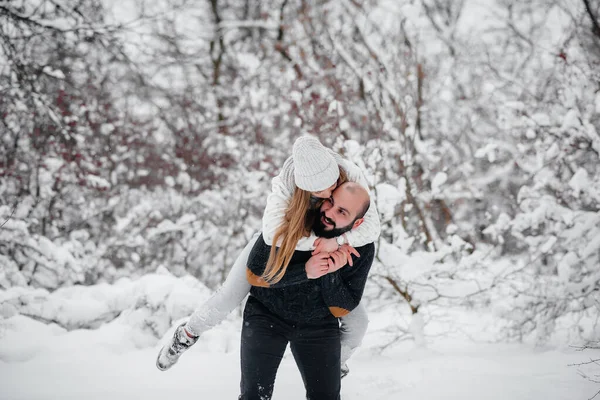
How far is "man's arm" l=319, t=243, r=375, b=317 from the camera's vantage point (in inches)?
68.9

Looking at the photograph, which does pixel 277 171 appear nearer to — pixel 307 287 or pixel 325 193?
pixel 307 287

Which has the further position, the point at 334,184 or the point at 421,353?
the point at 421,353

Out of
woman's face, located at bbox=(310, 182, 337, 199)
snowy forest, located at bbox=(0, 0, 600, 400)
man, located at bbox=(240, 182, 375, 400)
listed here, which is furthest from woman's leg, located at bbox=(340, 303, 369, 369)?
woman's face, located at bbox=(310, 182, 337, 199)

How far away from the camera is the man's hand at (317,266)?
1650 mm

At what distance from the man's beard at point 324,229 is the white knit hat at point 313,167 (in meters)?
0.15

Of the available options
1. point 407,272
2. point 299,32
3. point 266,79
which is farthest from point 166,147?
point 407,272

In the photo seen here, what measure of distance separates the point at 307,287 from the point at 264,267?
0.22 metres

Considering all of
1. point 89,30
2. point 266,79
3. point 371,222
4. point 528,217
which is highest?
point 266,79

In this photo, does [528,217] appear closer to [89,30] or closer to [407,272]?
[407,272]

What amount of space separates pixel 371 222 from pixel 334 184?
251 mm

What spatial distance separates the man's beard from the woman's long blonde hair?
2 centimetres

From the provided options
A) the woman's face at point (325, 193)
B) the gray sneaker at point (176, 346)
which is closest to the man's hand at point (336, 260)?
the woman's face at point (325, 193)

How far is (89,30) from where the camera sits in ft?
11.5

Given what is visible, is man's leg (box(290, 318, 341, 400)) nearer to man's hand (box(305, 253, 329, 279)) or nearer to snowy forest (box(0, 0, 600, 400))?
man's hand (box(305, 253, 329, 279))
